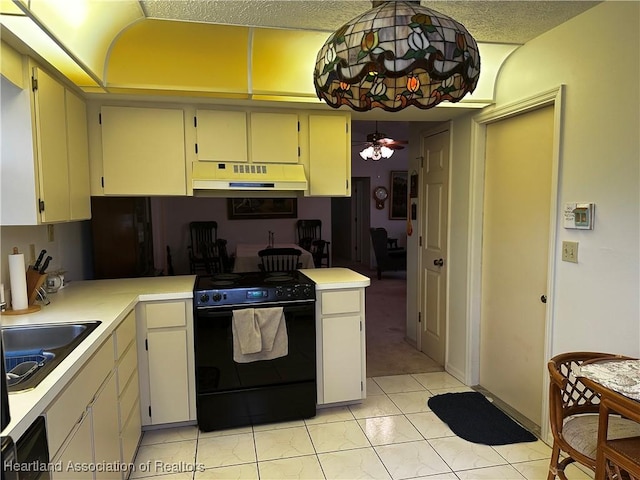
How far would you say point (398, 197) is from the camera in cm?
927

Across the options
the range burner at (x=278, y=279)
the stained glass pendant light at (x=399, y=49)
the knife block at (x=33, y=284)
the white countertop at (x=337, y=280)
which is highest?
the stained glass pendant light at (x=399, y=49)

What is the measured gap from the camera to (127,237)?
364 cm

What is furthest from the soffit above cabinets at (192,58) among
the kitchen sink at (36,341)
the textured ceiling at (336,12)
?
the kitchen sink at (36,341)

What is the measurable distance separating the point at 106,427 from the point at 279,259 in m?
3.40

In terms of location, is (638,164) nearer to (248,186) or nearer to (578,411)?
(578,411)

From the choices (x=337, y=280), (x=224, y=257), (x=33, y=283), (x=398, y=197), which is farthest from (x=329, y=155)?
(x=398, y=197)

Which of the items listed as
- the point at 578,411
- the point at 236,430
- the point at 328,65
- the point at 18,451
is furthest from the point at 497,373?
the point at 18,451

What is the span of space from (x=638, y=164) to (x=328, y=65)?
153cm

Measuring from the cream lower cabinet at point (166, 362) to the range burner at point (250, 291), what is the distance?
0.12 m

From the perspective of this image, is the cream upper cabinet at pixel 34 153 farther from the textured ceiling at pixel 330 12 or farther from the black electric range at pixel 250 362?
the black electric range at pixel 250 362

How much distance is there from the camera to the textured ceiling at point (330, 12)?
204cm

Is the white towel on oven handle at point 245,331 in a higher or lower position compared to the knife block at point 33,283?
lower

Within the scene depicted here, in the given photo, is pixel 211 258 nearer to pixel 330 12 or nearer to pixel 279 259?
pixel 279 259

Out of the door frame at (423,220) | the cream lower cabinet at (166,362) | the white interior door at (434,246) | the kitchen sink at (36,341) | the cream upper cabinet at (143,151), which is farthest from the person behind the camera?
the white interior door at (434,246)
